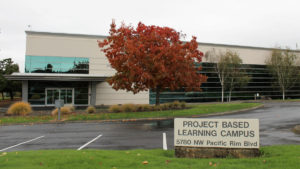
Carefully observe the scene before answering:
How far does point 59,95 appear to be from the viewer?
31391 mm

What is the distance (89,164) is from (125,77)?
14.5 meters

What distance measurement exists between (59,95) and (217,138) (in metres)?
28.2

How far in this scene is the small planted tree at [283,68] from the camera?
39.9m

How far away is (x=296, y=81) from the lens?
41.8 m

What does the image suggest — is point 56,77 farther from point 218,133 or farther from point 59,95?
point 218,133

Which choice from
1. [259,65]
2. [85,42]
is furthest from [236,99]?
[85,42]

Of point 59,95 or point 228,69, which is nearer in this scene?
point 59,95

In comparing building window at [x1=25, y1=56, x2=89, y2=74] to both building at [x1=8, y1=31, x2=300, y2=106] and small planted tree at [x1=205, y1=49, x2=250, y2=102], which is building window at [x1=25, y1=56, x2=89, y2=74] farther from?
small planted tree at [x1=205, y1=49, x2=250, y2=102]

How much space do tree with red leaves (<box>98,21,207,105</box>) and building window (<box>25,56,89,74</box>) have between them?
1225 cm

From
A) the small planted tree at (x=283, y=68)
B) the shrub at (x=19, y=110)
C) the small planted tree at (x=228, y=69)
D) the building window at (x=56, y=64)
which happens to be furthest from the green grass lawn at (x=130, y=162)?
the small planted tree at (x=283, y=68)

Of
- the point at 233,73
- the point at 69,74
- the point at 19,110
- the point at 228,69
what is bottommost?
the point at 19,110

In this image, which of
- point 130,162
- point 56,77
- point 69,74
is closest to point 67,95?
point 69,74

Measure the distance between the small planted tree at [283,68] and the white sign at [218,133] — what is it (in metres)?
38.0

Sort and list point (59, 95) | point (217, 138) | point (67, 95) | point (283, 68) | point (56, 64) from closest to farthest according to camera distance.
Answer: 1. point (217, 138)
2. point (56, 64)
3. point (59, 95)
4. point (67, 95)
5. point (283, 68)
